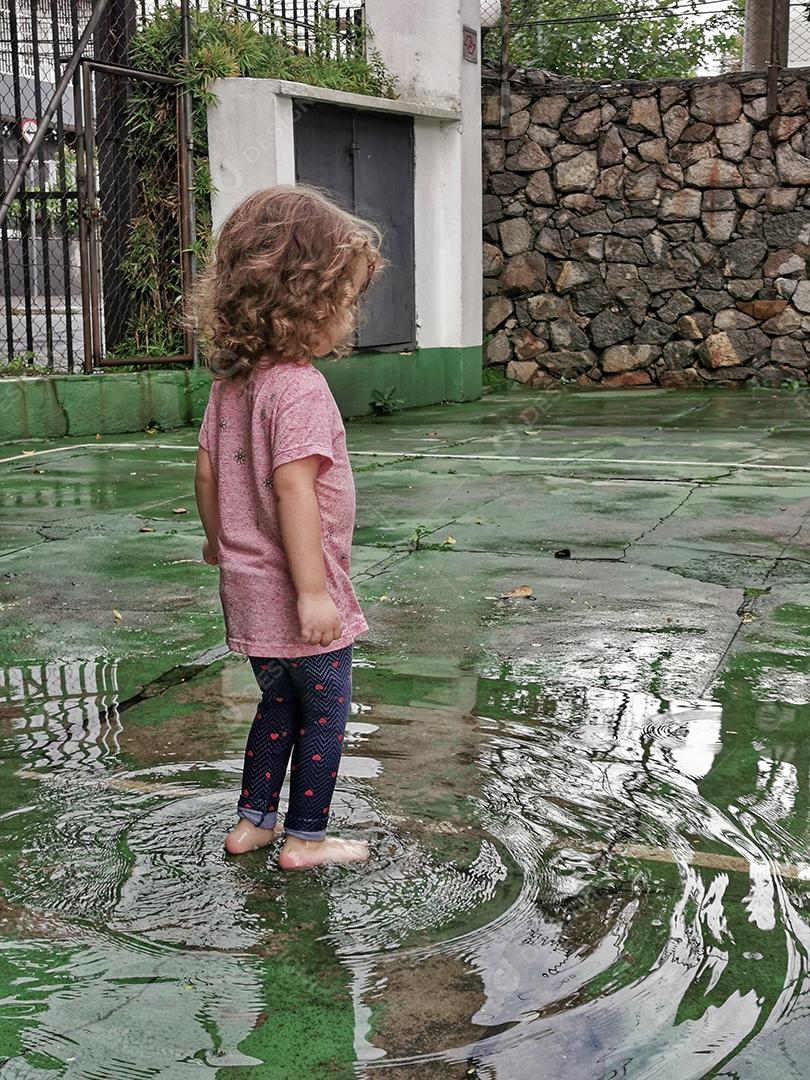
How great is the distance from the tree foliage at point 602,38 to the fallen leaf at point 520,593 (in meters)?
9.80

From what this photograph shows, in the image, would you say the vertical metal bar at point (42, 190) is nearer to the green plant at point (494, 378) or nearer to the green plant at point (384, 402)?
the green plant at point (384, 402)

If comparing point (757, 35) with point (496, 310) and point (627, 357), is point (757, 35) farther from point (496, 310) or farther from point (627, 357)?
point (496, 310)

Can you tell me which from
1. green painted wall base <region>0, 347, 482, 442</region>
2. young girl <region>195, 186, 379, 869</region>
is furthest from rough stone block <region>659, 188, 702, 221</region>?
young girl <region>195, 186, 379, 869</region>

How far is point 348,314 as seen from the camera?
2439mm

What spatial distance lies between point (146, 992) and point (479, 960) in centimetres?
50

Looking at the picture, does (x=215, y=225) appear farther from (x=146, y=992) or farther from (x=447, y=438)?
(x=146, y=992)

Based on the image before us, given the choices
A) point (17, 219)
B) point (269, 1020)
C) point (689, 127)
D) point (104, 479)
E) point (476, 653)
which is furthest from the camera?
point (689, 127)

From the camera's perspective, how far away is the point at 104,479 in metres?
7.02

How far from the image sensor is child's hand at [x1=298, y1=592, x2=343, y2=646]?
91.7 inches

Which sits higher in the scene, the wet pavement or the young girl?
the young girl

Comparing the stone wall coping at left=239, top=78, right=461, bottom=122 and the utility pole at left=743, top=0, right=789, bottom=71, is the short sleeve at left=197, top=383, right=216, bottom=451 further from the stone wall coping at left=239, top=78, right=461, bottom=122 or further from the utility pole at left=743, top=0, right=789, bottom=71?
the utility pole at left=743, top=0, right=789, bottom=71

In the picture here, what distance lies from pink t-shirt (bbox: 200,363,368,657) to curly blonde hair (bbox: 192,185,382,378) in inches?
2.1

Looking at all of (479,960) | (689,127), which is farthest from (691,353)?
(479,960)

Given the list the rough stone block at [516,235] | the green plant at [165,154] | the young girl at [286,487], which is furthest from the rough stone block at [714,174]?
the young girl at [286,487]
